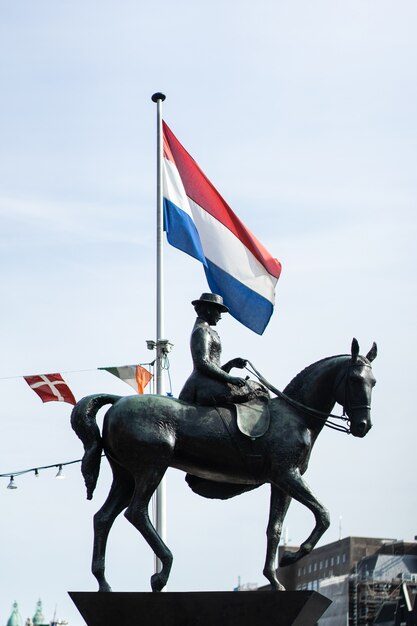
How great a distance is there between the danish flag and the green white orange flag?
1106mm

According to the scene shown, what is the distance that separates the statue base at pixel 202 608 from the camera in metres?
13.9

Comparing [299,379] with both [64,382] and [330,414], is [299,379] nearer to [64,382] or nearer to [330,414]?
[330,414]

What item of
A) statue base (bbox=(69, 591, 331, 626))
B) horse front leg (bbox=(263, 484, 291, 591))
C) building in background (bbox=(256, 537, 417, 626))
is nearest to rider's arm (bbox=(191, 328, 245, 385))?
horse front leg (bbox=(263, 484, 291, 591))

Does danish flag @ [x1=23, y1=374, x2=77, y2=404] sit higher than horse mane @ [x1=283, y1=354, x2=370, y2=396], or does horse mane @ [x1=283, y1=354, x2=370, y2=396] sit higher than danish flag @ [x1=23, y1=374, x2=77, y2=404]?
danish flag @ [x1=23, y1=374, x2=77, y2=404]

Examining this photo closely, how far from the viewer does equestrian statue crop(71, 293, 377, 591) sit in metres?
14.4

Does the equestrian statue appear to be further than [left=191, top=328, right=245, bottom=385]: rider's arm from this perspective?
No

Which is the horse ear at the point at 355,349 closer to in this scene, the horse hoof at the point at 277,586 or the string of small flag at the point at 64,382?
the horse hoof at the point at 277,586

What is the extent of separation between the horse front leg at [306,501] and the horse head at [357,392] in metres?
0.89

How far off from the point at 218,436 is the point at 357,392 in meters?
1.59

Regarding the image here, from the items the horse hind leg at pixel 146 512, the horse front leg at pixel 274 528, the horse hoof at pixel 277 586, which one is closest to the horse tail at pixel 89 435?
the horse hind leg at pixel 146 512

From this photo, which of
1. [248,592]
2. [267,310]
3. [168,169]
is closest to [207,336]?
[248,592]

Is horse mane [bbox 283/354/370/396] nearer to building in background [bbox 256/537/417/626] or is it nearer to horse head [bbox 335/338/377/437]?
horse head [bbox 335/338/377/437]

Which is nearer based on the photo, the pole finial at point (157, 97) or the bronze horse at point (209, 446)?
the bronze horse at point (209, 446)

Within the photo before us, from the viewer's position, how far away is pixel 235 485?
48.9 feet
